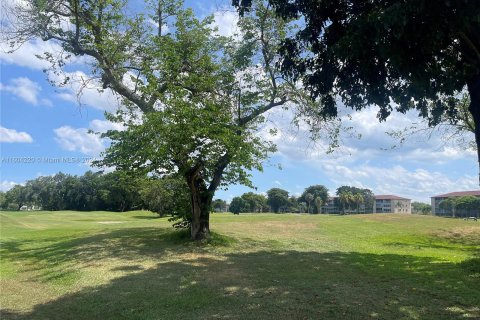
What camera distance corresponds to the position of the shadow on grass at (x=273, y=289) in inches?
313

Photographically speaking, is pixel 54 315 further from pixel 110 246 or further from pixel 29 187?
pixel 29 187

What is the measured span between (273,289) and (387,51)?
18.7 ft

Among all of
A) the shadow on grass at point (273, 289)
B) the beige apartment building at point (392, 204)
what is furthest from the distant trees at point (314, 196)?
the shadow on grass at point (273, 289)

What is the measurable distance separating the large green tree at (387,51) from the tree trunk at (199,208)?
923cm

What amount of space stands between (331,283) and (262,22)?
41.5 ft

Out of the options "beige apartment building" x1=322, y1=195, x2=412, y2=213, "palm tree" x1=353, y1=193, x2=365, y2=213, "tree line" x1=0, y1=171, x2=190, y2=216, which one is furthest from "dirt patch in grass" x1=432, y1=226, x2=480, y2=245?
"beige apartment building" x1=322, y1=195, x2=412, y2=213

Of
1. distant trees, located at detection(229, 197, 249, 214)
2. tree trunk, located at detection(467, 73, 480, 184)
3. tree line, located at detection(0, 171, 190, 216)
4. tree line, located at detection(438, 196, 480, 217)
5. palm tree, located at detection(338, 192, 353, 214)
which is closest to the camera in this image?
tree trunk, located at detection(467, 73, 480, 184)

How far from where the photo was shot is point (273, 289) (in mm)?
9766

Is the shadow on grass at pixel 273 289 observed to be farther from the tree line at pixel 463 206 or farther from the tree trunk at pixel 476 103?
the tree line at pixel 463 206

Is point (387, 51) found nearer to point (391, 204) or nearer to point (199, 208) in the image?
point (199, 208)

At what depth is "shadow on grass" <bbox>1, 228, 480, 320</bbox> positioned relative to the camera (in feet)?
26.1

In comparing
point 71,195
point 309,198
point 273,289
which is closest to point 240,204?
point 309,198

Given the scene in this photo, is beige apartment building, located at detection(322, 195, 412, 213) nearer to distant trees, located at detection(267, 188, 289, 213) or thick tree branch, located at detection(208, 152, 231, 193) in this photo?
distant trees, located at detection(267, 188, 289, 213)

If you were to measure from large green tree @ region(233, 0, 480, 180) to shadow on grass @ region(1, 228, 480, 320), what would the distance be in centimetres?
356
